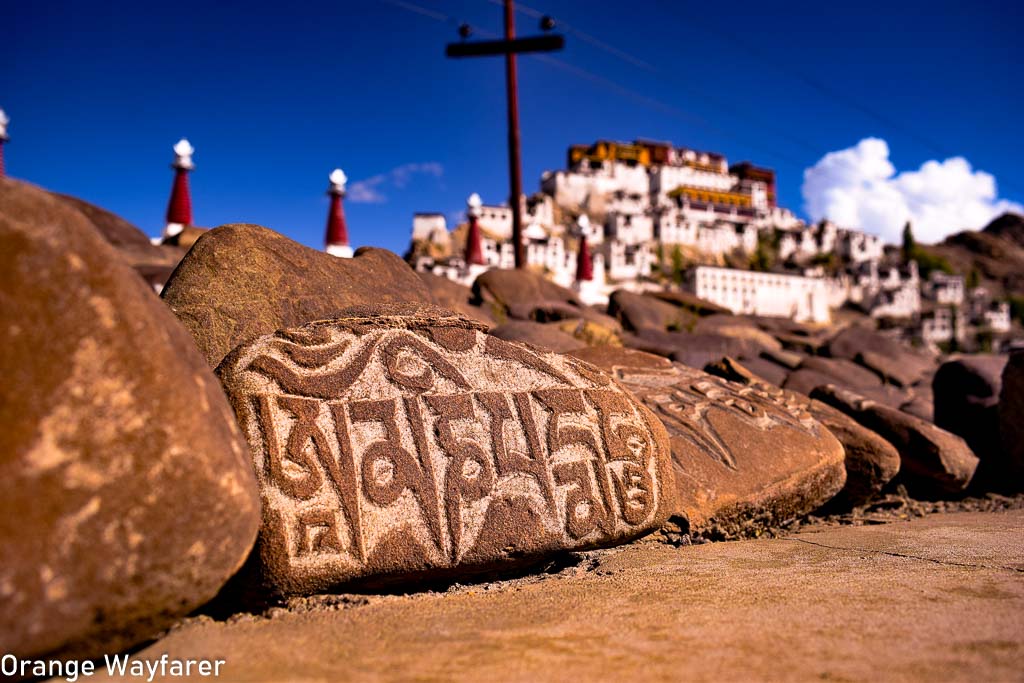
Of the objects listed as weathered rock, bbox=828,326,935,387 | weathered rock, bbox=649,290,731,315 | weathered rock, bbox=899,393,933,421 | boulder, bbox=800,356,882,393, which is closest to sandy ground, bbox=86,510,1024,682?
weathered rock, bbox=899,393,933,421

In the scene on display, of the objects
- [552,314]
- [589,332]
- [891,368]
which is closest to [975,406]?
[589,332]

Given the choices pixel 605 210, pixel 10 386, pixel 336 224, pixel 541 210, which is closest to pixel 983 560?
pixel 10 386

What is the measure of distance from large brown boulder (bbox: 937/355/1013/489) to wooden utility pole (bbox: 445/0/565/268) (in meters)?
10.8

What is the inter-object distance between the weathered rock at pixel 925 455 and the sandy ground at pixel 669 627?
189cm

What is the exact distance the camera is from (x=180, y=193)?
45.8ft

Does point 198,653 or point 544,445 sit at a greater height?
point 544,445

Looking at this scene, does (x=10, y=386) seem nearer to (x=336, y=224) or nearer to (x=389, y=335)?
(x=389, y=335)

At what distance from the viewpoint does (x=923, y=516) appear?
4.44 metres

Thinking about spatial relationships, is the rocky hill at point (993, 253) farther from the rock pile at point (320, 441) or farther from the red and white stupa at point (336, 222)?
the rock pile at point (320, 441)

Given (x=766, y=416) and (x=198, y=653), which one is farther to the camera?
(x=766, y=416)

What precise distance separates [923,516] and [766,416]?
120 cm

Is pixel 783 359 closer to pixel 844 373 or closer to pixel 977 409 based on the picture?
pixel 844 373

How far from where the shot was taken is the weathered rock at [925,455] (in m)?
4.82

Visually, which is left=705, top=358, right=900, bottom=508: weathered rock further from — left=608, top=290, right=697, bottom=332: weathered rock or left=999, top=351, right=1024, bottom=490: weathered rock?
left=608, top=290, right=697, bottom=332: weathered rock
